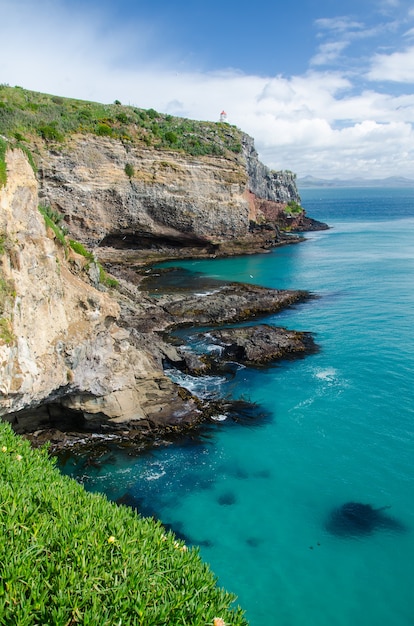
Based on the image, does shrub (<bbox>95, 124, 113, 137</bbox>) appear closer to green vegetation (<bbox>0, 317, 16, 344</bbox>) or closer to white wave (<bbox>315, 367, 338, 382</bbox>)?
white wave (<bbox>315, 367, 338, 382</bbox>)

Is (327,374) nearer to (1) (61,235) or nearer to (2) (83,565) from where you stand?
(1) (61,235)

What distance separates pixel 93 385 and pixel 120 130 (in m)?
46.3

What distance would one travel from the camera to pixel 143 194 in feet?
187

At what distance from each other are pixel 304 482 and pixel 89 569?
13573mm

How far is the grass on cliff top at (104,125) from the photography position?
49.9m

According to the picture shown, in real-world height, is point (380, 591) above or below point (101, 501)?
below

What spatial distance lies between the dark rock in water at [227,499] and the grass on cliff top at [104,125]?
132ft

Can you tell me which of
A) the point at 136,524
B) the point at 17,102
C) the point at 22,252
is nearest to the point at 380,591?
the point at 136,524

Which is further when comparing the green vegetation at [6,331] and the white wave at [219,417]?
the white wave at [219,417]

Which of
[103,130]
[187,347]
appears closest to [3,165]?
[187,347]

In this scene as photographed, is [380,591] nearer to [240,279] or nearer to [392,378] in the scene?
[392,378]

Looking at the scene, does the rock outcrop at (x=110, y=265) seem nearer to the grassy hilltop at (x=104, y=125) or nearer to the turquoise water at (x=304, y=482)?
the grassy hilltop at (x=104, y=125)

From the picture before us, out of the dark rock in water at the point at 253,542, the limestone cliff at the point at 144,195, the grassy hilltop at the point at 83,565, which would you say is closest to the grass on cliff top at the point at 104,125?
the limestone cliff at the point at 144,195

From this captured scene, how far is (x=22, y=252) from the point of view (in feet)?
53.6
